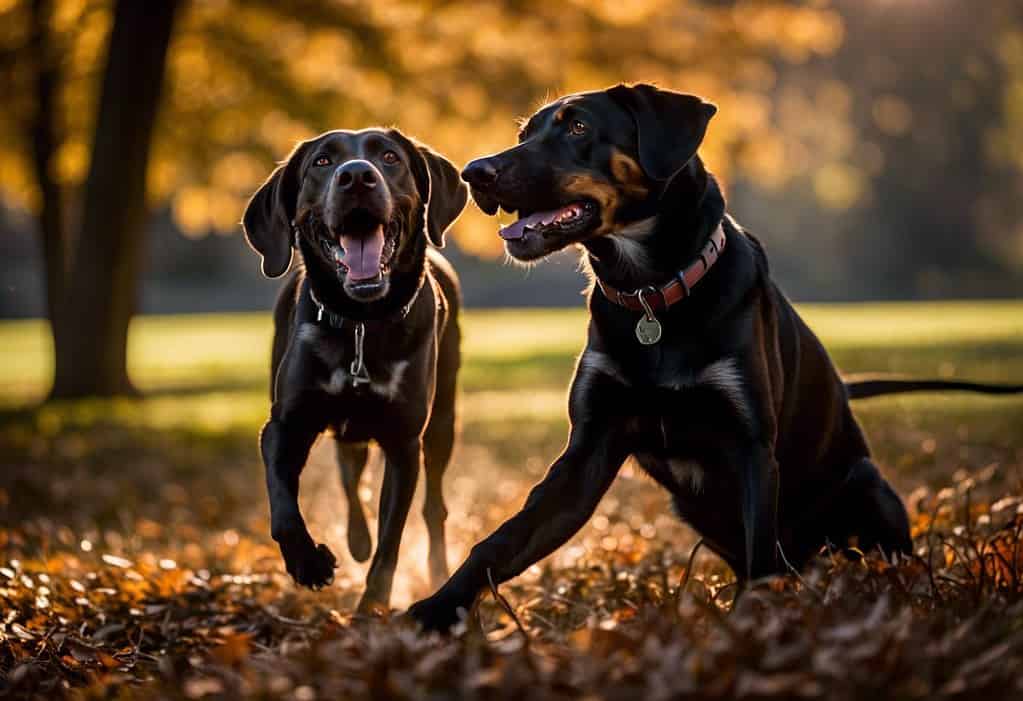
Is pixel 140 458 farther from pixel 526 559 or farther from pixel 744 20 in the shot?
pixel 744 20

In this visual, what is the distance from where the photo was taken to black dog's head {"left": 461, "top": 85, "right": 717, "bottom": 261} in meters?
4.49

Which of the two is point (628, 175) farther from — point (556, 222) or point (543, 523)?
point (543, 523)

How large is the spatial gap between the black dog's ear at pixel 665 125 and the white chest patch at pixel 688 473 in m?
1.04

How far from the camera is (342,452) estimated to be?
631 centimetres

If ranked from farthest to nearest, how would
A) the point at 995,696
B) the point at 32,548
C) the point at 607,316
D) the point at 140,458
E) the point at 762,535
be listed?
1. the point at 140,458
2. the point at 32,548
3. the point at 607,316
4. the point at 762,535
5. the point at 995,696

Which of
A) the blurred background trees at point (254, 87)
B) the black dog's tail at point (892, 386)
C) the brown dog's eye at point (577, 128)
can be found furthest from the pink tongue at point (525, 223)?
the blurred background trees at point (254, 87)

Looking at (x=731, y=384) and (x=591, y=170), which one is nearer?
(x=731, y=384)

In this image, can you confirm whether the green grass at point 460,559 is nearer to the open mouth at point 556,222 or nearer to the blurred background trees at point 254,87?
the open mouth at point 556,222

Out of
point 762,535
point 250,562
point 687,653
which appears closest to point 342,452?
point 250,562

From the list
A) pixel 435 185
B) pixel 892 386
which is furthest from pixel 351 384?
pixel 892 386

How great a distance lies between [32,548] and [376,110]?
10.2 meters

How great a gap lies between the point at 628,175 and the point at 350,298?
54.4 inches

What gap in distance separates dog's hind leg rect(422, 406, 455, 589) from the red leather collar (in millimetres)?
2050

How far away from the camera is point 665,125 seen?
4512mm
